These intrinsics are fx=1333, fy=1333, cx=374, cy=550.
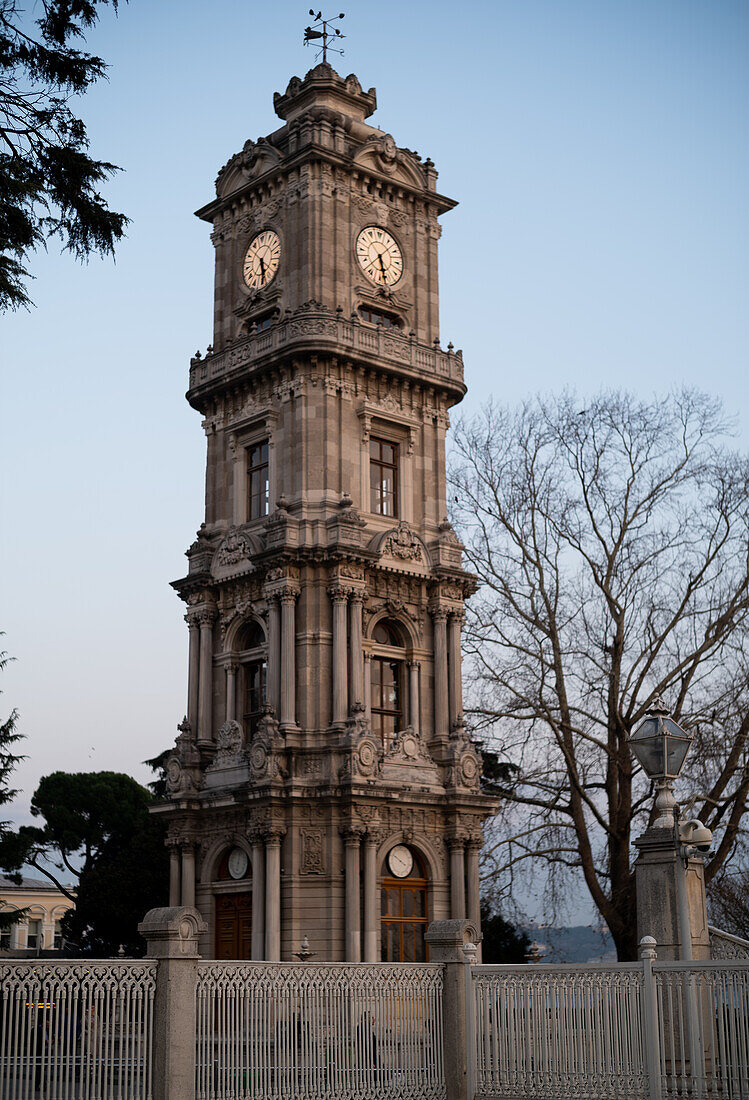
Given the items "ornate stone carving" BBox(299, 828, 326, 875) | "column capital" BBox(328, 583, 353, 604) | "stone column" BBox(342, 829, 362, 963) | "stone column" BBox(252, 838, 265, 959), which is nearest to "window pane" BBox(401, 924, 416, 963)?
"stone column" BBox(342, 829, 362, 963)

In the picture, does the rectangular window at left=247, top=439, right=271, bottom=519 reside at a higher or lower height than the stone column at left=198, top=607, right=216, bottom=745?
higher

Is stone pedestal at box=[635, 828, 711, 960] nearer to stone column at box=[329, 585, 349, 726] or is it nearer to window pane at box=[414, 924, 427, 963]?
stone column at box=[329, 585, 349, 726]

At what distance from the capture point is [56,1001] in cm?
1585

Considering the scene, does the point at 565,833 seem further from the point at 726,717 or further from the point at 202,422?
the point at 202,422

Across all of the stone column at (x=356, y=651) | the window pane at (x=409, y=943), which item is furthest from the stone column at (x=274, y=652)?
the window pane at (x=409, y=943)

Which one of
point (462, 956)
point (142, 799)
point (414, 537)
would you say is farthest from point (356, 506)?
point (142, 799)

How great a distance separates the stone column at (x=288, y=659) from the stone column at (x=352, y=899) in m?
3.42

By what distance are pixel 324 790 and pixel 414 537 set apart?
26.6 feet

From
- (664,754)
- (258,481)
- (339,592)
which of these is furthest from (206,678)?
(664,754)

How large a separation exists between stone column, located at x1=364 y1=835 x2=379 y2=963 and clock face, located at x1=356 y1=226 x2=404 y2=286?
17.0m

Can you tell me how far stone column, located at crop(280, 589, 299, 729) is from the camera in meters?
35.2

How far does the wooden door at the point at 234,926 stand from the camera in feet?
116

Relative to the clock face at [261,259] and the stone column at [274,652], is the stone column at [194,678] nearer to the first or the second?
the stone column at [274,652]

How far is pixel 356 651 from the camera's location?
118 feet
